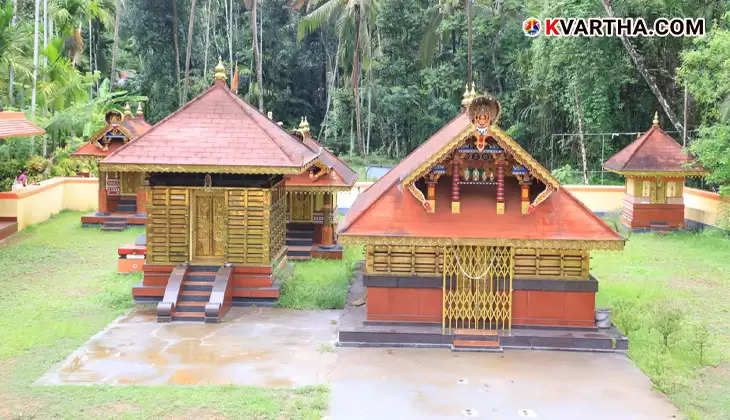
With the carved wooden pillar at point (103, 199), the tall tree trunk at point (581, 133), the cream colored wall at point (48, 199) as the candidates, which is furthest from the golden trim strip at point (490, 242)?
the tall tree trunk at point (581, 133)

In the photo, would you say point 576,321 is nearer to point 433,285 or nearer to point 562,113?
point 433,285

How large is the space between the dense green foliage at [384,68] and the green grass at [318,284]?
11.0 m

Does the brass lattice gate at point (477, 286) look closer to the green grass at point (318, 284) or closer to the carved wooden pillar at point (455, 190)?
the carved wooden pillar at point (455, 190)

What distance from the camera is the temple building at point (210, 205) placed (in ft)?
49.4

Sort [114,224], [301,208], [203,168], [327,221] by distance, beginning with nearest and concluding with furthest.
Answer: [203,168] → [327,221] → [301,208] → [114,224]

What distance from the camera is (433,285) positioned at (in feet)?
43.5

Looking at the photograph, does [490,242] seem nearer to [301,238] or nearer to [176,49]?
[301,238]

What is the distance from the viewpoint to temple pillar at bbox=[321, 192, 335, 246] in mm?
20781

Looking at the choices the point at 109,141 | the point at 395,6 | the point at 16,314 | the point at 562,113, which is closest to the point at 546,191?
the point at 16,314

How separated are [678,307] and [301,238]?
944 centimetres

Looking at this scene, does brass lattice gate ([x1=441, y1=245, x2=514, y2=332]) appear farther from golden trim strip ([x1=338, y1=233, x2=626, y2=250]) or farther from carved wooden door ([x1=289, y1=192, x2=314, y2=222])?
carved wooden door ([x1=289, y1=192, x2=314, y2=222])

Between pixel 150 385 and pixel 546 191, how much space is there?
270 inches

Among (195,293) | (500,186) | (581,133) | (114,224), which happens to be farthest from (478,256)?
(581,133)

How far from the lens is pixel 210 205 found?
51.6 feet
